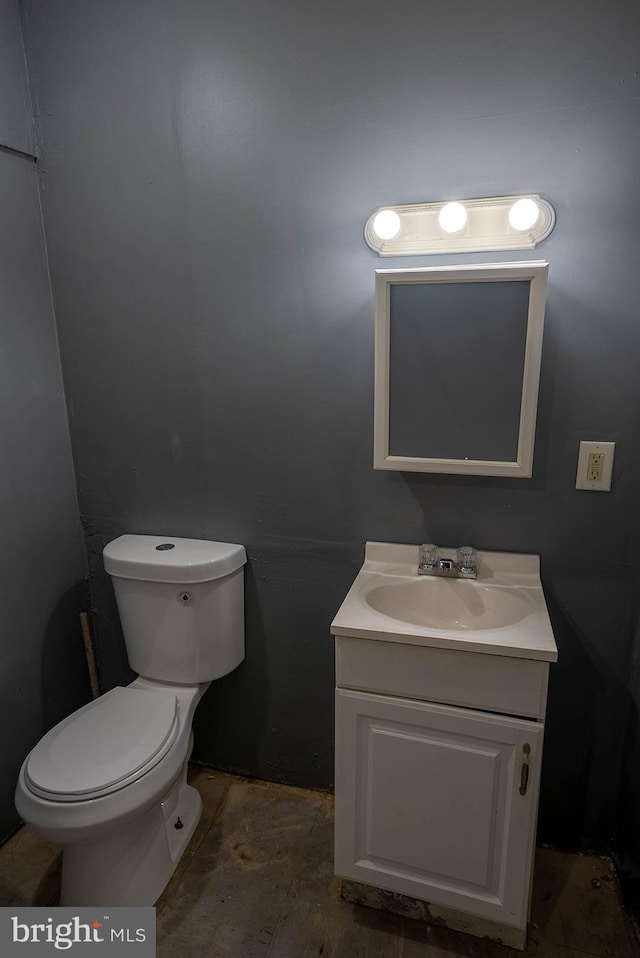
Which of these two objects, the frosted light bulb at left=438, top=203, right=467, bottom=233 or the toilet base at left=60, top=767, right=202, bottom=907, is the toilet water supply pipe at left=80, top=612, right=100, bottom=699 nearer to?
the toilet base at left=60, top=767, right=202, bottom=907

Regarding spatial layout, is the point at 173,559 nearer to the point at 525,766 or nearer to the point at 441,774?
the point at 441,774

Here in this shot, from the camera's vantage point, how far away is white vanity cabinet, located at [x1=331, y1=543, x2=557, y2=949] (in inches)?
44.7

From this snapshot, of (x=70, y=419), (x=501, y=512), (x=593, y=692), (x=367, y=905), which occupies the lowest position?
(x=367, y=905)

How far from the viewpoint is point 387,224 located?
1285 mm

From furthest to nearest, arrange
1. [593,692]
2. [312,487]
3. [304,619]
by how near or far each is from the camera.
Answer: [304,619] → [312,487] → [593,692]

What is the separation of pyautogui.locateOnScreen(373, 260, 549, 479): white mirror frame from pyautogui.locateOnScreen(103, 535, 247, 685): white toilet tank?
0.58 meters

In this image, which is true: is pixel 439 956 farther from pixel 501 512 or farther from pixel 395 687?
pixel 501 512

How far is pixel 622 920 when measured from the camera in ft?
4.42

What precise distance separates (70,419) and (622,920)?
2110 mm

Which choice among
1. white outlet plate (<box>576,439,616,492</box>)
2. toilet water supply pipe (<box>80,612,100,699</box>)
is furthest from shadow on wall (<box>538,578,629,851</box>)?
toilet water supply pipe (<box>80,612,100,699</box>)

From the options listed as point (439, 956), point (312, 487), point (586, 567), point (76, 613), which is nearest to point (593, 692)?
point (586, 567)

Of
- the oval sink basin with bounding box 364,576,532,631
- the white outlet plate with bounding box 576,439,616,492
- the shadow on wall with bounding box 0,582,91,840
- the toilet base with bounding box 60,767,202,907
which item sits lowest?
the toilet base with bounding box 60,767,202,907

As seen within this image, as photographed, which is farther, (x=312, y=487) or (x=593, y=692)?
(x=312, y=487)

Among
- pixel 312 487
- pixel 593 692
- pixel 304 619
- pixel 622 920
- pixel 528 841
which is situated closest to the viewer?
pixel 528 841
